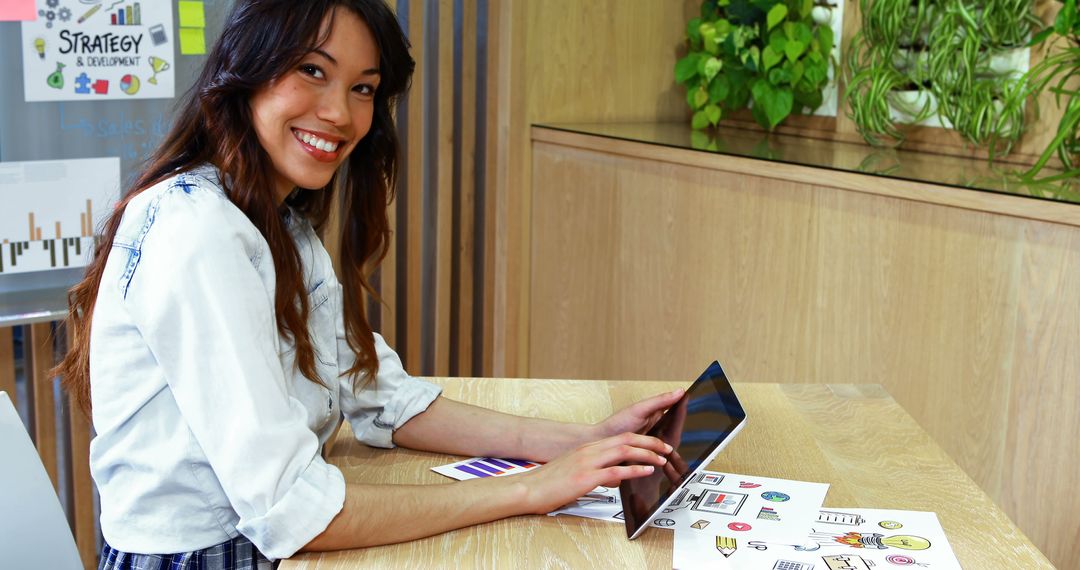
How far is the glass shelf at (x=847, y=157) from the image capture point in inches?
86.4

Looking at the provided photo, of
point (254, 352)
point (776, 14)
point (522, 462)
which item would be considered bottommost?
point (522, 462)

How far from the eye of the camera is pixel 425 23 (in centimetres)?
295

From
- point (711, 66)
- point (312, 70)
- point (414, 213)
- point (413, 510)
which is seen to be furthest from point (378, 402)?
point (711, 66)

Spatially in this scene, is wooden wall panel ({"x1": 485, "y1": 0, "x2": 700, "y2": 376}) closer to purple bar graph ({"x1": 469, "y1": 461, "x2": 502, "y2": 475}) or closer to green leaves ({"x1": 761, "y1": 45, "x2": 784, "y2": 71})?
green leaves ({"x1": 761, "y1": 45, "x2": 784, "y2": 71})

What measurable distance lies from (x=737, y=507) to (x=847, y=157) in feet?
5.13

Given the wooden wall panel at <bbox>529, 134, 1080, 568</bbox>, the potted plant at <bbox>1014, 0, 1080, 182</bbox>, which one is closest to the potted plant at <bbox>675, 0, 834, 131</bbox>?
the wooden wall panel at <bbox>529, 134, 1080, 568</bbox>

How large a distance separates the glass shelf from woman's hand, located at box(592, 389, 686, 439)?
1000 mm

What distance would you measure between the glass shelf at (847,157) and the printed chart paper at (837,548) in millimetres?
1028

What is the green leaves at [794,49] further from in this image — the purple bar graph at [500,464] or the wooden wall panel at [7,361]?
the wooden wall panel at [7,361]

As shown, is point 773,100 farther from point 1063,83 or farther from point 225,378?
point 225,378

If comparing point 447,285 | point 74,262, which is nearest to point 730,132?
point 447,285

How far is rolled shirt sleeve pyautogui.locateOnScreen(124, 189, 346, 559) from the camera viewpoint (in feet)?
3.77

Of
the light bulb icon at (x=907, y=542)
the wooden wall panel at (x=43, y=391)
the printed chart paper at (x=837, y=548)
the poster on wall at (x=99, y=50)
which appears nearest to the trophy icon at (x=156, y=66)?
the poster on wall at (x=99, y=50)

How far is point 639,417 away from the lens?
4.88 feet
